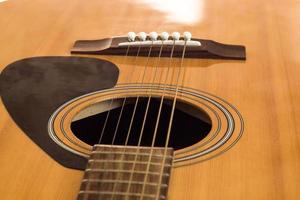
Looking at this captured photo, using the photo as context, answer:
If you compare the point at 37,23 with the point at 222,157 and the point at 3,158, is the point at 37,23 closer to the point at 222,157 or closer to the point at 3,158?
the point at 3,158

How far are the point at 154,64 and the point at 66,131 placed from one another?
0.81 ft

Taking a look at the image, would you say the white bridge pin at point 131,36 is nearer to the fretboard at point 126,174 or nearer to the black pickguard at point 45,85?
the black pickguard at point 45,85

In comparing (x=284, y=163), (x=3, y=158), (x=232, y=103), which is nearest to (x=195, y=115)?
(x=232, y=103)

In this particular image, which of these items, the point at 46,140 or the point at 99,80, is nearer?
the point at 46,140

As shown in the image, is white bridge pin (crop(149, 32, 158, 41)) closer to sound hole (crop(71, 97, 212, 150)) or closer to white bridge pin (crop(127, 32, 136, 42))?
white bridge pin (crop(127, 32, 136, 42))

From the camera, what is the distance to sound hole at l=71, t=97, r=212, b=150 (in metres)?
0.81

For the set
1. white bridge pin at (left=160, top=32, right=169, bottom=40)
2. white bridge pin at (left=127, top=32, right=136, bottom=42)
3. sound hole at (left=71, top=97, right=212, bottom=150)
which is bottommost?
sound hole at (left=71, top=97, right=212, bottom=150)

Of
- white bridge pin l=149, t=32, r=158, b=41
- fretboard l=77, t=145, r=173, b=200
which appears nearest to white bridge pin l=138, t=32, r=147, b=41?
white bridge pin l=149, t=32, r=158, b=41

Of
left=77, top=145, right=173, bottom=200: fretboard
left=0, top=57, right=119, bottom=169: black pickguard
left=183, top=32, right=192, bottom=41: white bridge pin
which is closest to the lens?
left=77, top=145, right=173, bottom=200: fretboard

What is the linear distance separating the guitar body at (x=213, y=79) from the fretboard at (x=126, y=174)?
2cm

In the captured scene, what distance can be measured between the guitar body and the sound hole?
51mm

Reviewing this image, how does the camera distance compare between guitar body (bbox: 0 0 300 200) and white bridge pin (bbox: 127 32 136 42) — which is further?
white bridge pin (bbox: 127 32 136 42)

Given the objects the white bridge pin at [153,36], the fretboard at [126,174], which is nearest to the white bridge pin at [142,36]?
the white bridge pin at [153,36]

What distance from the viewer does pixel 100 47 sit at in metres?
0.95
